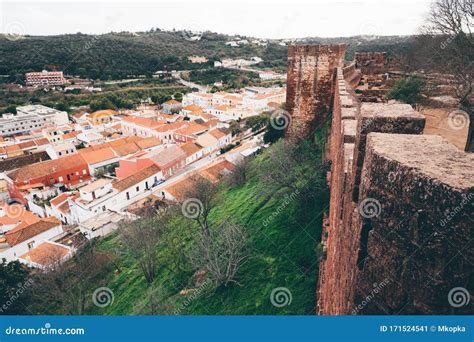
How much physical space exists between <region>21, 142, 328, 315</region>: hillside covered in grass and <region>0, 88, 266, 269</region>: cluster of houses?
3.20 metres

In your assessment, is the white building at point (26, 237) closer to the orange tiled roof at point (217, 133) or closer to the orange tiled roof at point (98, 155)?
the orange tiled roof at point (98, 155)

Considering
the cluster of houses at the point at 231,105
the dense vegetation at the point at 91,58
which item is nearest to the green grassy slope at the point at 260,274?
the cluster of houses at the point at 231,105

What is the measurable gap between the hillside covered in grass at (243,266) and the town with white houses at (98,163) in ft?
11.2

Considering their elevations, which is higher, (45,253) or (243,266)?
(243,266)

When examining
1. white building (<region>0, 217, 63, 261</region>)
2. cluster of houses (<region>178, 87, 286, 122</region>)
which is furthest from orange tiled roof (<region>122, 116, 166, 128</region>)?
white building (<region>0, 217, 63, 261</region>)

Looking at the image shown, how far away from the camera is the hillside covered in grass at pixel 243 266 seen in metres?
10.4

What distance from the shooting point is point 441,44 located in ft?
44.2

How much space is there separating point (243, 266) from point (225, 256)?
0.84 m

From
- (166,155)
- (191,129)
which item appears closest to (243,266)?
(166,155)

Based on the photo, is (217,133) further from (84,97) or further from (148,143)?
(84,97)

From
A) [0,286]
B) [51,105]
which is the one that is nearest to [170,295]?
[0,286]

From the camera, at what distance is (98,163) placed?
41875mm

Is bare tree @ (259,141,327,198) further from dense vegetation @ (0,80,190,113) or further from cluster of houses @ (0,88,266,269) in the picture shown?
dense vegetation @ (0,80,190,113)

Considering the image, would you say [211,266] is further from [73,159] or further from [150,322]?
[73,159]
